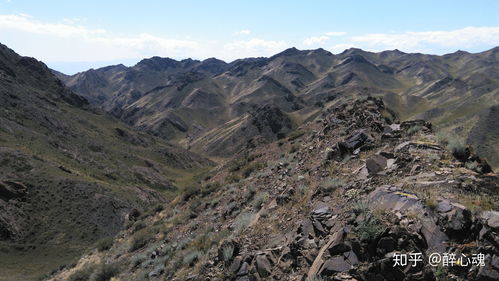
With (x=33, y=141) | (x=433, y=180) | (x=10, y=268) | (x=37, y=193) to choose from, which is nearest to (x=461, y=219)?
(x=433, y=180)

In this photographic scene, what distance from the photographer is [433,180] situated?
31.7 feet

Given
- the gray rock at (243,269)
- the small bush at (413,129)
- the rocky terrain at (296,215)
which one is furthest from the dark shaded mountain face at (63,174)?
the small bush at (413,129)

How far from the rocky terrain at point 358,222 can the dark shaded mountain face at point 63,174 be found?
21.8 meters

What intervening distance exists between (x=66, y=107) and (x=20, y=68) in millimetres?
31416

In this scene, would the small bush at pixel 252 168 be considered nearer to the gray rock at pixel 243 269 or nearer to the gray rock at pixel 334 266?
the gray rock at pixel 243 269

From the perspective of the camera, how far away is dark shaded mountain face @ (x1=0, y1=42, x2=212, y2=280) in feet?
123

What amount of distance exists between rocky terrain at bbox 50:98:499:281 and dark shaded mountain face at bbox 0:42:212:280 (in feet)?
71.5

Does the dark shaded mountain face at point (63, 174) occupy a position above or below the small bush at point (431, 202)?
below

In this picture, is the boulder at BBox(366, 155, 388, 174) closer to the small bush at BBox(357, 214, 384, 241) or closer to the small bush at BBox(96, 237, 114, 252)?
the small bush at BBox(357, 214, 384, 241)

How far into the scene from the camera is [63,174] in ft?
165

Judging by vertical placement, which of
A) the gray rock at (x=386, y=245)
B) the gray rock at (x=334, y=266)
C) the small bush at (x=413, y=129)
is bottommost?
the gray rock at (x=334, y=266)

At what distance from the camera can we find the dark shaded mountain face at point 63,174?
3762 cm

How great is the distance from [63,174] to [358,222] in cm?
5143

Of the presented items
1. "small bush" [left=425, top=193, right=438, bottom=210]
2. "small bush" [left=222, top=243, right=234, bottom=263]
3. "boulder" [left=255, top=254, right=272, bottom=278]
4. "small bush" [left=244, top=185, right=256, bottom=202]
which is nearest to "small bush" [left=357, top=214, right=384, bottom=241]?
"small bush" [left=425, top=193, right=438, bottom=210]
